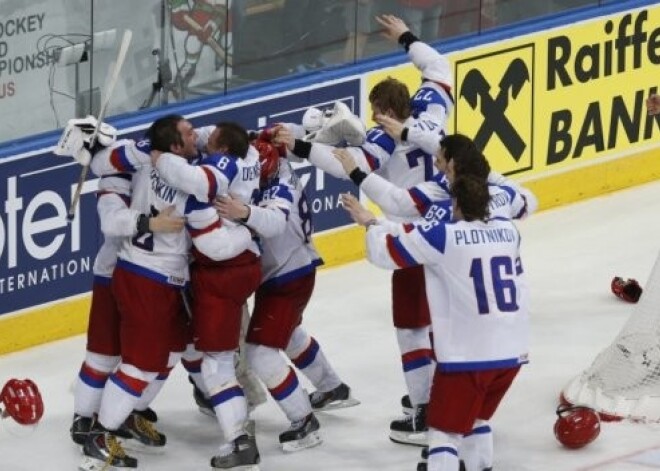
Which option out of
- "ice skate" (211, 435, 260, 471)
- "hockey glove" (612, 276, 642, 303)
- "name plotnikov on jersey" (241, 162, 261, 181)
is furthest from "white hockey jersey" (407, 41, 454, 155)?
"hockey glove" (612, 276, 642, 303)

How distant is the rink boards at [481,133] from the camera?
10.1 m

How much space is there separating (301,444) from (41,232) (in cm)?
178

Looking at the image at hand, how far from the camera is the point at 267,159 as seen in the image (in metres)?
8.69

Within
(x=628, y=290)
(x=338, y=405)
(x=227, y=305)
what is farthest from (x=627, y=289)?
(x=227, y=305)

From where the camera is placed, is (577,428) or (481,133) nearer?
(577,428)

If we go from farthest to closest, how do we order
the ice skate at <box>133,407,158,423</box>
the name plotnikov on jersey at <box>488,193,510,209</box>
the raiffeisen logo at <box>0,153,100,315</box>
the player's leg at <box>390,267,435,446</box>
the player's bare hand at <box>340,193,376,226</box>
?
the raiffeisen logo at <box>0,153,100,315</box> < the ice skate at <box>133,407,158,423</box> < the player's leg at <box>390,267,435,446</box> < the name plotnikov on jersey at <box>488,193,510,209</box> < the player's bare hand at <box>340,193,376,226</box>

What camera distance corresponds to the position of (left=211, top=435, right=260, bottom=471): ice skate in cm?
860

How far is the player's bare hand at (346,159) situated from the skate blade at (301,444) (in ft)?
3.56

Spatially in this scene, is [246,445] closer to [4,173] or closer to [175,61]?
[4,173]

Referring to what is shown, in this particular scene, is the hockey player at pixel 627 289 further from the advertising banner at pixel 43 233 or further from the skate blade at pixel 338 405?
the advertising banner at pixel 43 233

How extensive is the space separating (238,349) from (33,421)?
0.82 metres

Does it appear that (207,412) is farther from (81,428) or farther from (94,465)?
(94,465)

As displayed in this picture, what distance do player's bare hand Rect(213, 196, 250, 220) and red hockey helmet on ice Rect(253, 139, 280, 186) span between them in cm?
25

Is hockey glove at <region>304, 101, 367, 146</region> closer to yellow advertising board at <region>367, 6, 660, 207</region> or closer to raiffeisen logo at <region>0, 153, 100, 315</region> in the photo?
raiffeisen logo at <region>0, 153, 100, 315</region>
